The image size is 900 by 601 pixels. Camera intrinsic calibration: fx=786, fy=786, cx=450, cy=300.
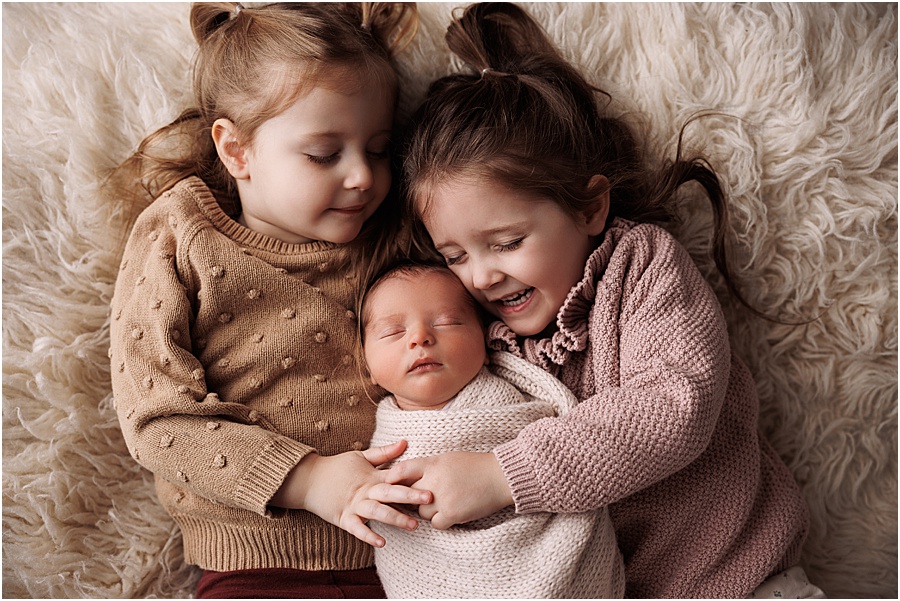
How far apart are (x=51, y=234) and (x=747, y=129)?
1201 mm

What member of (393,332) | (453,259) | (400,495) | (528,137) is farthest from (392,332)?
(528,137)

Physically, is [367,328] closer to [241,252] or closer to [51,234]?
[241,252]

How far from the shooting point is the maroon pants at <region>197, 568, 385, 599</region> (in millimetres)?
1255

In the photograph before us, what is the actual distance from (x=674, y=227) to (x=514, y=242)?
35 cm

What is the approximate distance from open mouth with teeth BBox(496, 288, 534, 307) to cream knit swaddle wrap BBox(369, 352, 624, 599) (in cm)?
13

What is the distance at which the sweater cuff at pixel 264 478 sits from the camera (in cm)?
117

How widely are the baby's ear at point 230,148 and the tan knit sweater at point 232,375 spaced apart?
72mm

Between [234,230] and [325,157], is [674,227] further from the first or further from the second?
[234,230]

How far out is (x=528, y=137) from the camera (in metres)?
1.21

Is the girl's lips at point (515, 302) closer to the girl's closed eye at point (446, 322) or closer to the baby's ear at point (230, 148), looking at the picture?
the girl's closed eye at point (446, 322)

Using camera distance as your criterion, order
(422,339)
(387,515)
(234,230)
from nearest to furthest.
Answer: (387,515) < (422,339) < (234,230)

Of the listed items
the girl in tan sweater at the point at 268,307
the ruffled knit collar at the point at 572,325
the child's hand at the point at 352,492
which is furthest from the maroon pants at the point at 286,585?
the ruffled knit collar at the point at 572,325

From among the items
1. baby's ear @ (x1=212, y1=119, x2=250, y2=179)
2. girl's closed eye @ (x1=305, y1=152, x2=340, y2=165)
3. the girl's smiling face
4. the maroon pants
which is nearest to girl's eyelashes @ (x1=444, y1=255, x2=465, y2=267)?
the girl's smiling face

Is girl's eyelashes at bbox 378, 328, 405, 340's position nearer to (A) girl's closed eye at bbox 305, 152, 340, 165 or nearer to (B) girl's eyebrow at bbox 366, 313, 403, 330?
(B) girl's eyebrow at bbox 366, 313, 403, 330
